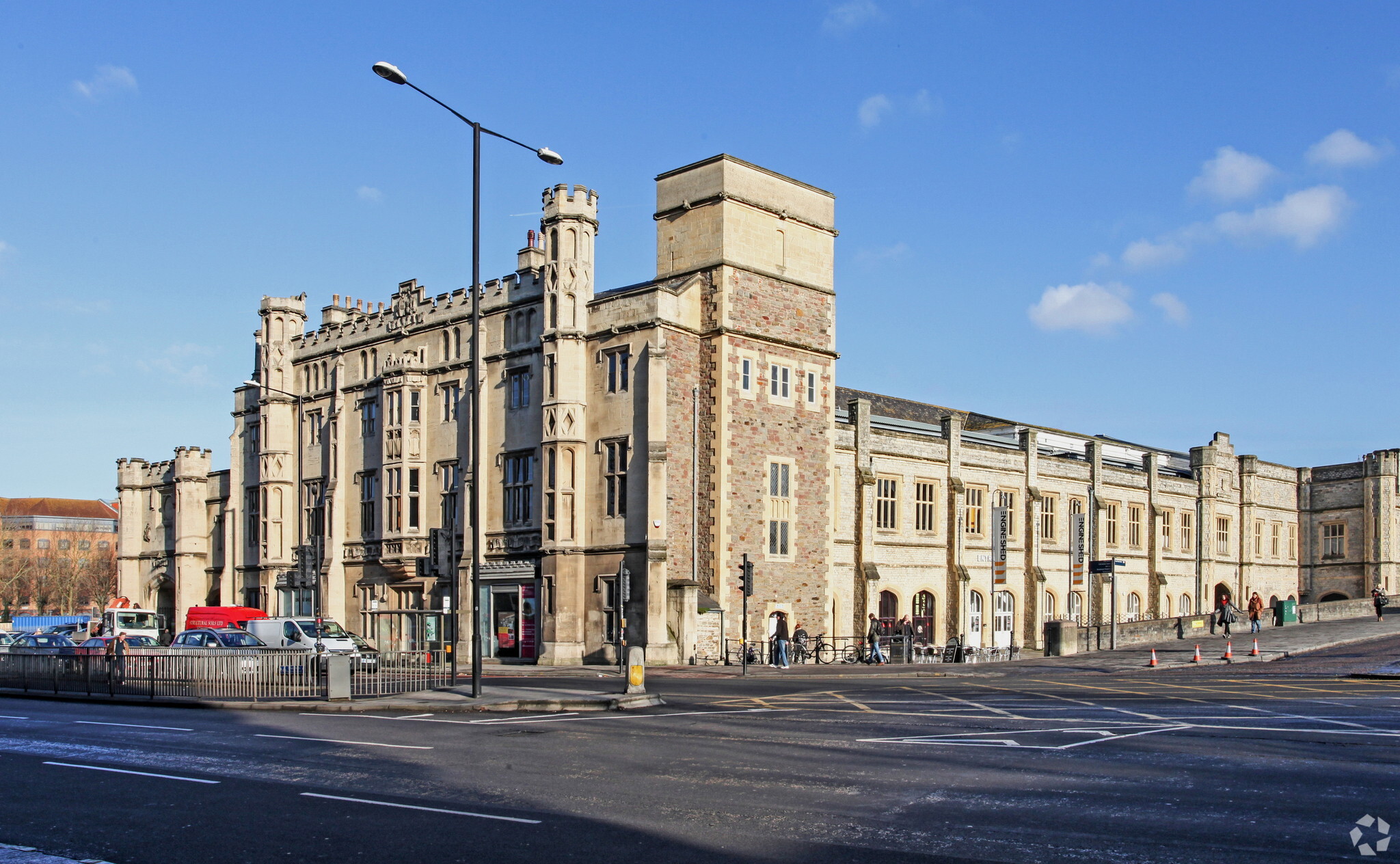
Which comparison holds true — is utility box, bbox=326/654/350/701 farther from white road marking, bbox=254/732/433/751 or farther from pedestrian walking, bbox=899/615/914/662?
pedestrian walking, bbox=899/615/914/662

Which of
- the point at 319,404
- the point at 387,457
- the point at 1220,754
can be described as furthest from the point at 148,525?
the point at 1220,754

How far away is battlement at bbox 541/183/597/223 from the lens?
3878cm

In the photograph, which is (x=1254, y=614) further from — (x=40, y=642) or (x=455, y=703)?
(x=40, y=642)

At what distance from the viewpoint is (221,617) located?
4169 cm

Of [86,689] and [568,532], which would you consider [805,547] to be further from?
[86,689]

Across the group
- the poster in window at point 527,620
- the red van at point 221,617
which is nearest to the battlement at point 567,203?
the poster in window at point 527,620

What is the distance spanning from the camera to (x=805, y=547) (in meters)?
40.1

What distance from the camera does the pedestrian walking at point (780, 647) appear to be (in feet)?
117

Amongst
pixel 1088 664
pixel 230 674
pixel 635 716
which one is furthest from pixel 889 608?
pixel 635 716

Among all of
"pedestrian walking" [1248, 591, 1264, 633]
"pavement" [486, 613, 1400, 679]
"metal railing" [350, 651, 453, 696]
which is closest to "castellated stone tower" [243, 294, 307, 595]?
"pavement" [486, 613, 1400, 679]

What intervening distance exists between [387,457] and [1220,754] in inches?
1446

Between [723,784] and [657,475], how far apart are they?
975 inches

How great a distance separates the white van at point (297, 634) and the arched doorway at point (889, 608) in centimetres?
1996

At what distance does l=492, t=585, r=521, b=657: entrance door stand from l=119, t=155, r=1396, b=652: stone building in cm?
9
